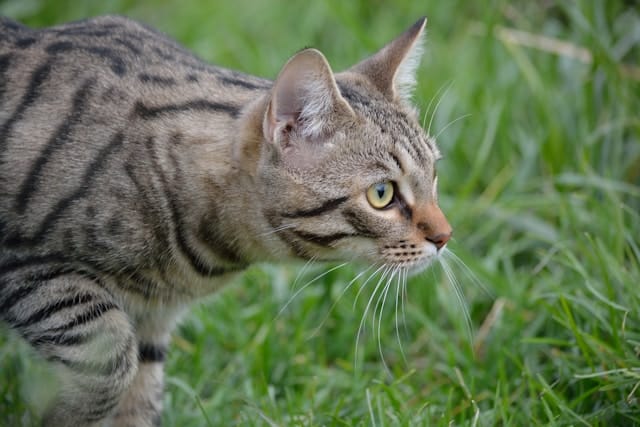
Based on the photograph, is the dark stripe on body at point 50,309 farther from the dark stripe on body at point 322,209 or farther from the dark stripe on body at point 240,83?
the dark stripe on body at point 240,83

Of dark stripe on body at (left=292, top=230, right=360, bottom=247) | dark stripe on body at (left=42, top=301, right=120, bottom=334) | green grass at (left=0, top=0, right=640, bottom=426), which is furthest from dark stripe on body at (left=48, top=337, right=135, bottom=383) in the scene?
dark stripe on body at (left=292, top=230, right=360, bottom=247)

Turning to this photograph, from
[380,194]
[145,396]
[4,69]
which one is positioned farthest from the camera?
[145,396]

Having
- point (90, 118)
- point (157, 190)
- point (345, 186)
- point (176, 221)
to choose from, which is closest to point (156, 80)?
point (90, 118)

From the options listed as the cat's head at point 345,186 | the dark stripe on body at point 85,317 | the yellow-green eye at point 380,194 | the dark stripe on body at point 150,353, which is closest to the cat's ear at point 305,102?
the cat's head at point 345,186

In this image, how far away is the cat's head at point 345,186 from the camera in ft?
11.4

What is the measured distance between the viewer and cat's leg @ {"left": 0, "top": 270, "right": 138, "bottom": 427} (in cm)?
344

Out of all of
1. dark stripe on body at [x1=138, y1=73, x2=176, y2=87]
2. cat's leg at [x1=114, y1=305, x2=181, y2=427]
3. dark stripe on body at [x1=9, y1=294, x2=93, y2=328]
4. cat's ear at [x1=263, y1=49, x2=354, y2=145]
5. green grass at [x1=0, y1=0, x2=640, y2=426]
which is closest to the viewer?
cat's ear at [x1=263, y1=49, x2=354, y2=145]

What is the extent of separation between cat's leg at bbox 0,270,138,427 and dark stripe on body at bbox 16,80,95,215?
0.29m

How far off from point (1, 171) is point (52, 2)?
357 cm

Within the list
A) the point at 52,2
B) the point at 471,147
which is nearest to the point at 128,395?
the point at 471,147

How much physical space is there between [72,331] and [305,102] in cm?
120

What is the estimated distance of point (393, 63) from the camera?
383 cm

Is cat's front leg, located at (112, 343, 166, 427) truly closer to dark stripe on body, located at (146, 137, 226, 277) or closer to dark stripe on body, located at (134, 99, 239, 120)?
dark stripe on body, located at (146, 137, 226, 277)

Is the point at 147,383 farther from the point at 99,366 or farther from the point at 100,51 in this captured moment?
the point at 100,51
